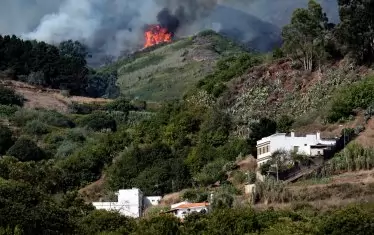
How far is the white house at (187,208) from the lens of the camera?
5688cm

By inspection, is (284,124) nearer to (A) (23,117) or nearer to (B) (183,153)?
(B) (183,153)

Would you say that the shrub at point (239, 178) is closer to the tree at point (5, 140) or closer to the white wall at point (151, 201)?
the white wall at point (151, 201)

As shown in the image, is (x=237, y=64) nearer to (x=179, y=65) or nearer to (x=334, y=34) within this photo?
(x=334, y=34)

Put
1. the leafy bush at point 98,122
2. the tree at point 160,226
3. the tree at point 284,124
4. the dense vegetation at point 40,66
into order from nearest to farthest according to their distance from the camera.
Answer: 1. the tree at point 160,226
2. the tree at point 284,124
3. the leafy bush at point 98,122
4. the dense vegetation at point 40,66

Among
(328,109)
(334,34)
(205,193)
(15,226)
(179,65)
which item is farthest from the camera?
(179,65)

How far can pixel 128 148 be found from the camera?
73938 millimetres

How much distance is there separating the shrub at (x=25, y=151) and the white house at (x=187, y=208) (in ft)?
84.0

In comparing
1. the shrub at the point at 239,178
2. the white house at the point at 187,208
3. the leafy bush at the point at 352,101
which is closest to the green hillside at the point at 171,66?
the leafy bush at the point at 352,101

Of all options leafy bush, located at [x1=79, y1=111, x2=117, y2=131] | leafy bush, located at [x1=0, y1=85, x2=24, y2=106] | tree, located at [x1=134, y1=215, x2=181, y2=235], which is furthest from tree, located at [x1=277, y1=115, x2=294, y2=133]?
leafy bush, located at [x1=0, y1=85, x2=24, y2=106]

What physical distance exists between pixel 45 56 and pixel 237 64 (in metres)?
46.7

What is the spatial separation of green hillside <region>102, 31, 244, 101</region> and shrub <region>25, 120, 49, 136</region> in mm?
31738

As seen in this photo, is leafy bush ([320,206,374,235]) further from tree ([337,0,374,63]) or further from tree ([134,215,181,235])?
tree ([337,0,374,63])

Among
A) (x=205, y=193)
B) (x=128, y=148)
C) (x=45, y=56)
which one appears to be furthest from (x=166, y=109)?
(x=45, y=56)

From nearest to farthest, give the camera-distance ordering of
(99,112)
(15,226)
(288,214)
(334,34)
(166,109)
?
(15,226) < (288,214) < (334,34) < (166,109) < (99,112)
